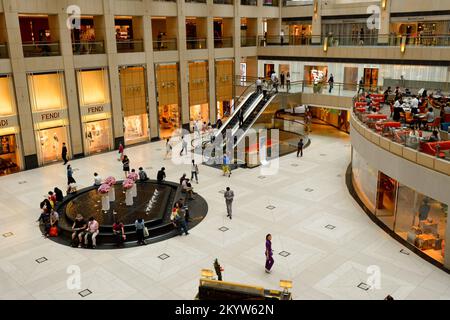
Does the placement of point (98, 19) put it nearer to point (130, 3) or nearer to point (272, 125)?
point (130, 3)

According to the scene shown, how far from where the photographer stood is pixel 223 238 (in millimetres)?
15484

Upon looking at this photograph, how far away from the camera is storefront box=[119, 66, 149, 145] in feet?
95.9

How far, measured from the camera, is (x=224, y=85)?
36500mm

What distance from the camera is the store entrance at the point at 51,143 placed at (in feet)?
83.5

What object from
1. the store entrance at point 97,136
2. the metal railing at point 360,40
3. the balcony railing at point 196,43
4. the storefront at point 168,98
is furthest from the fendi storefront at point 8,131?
the metal railing at point 360,40

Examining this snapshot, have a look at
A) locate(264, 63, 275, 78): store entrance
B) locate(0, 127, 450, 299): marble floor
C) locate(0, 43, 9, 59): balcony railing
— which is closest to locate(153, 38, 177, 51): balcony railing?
locate(264, 63, 275, 78): store entrance

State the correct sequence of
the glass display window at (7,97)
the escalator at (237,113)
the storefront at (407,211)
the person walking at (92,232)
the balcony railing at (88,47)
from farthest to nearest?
the escalator at (237,113) < the balcony railing at (88,47) < the glass display window at (7,97) < the person walking at (92,232) < the storefront at (407,211)

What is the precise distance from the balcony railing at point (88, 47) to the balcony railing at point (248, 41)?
14.3 m

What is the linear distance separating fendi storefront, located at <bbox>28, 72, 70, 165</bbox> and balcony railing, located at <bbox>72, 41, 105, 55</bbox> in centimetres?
198

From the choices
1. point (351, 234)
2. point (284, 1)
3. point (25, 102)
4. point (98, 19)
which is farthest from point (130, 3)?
point (351, 234)

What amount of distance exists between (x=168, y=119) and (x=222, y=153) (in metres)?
9.85

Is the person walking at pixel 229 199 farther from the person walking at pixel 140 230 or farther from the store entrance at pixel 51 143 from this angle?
the store entrance at pixel 51 143

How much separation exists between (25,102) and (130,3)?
9655 millimetres

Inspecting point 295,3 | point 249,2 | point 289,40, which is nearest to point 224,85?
point 289,40
